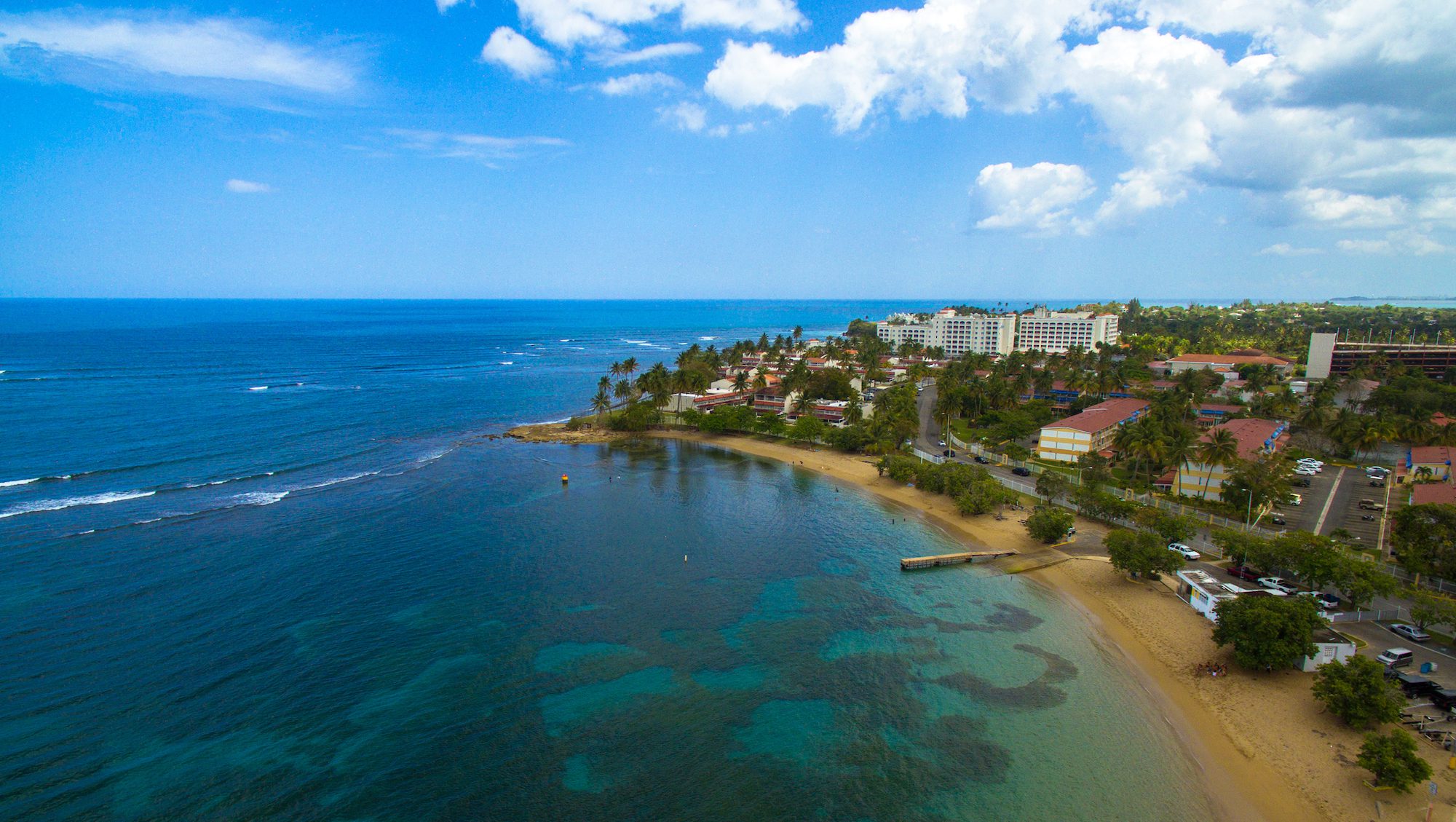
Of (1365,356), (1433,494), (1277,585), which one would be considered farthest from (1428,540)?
(1365,356)

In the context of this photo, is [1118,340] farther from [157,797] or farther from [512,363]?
[157,797]

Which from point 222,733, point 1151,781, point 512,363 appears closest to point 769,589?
point 1151,781

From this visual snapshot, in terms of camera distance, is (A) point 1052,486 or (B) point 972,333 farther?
(B) point 972,333

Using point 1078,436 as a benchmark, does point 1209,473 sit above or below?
below

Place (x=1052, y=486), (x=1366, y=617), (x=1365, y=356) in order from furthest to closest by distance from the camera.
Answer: (x=1365, y=356) < (x=1052, y=486) < (x=1366, y=617)

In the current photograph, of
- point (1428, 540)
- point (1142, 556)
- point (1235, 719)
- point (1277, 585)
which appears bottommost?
point (1235, 719)

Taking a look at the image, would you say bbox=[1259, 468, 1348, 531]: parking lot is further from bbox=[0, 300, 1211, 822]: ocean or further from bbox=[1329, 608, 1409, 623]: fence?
bbox=[0, 300, 1211, 822]: ocean

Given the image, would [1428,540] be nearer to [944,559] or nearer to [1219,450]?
[1219,450]
